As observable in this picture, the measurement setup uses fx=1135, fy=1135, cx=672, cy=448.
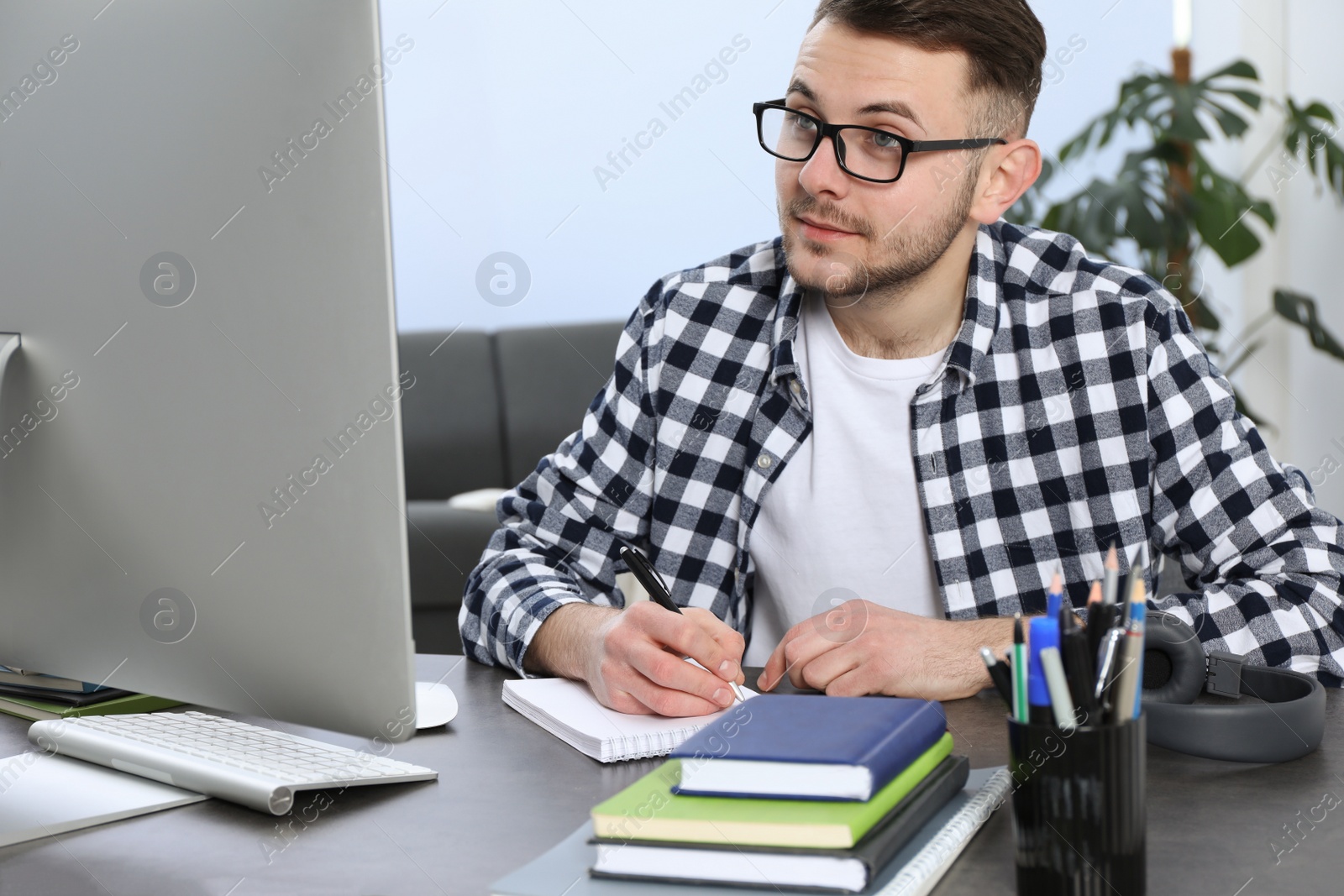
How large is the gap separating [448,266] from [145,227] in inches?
125

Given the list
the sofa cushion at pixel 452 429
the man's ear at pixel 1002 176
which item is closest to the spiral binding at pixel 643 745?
the man's ear at pixel 1002 176

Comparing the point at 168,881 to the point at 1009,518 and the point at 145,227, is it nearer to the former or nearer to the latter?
the point at 145,227

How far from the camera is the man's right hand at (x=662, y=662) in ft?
2.82

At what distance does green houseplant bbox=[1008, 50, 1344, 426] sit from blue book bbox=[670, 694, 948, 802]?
2.49m

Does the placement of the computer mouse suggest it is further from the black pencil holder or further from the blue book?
the black pencil holder

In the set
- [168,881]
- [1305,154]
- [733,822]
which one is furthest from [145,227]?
[1305,154]

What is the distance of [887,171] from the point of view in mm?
1246

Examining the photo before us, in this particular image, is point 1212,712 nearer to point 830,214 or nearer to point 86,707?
point 830,214

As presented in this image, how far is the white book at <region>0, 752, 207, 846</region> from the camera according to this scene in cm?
68

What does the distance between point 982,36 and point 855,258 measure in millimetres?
294

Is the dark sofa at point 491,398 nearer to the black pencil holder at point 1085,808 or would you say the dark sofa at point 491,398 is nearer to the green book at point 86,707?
the green book at point 86,707

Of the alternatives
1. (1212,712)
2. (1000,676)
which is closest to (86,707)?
(1000,676)

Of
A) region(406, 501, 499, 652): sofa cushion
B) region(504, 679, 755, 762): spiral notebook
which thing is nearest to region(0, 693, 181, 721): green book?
region(504, 679, 755, 762): spiral notebook

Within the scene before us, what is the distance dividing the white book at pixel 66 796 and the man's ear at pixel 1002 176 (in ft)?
3.44
